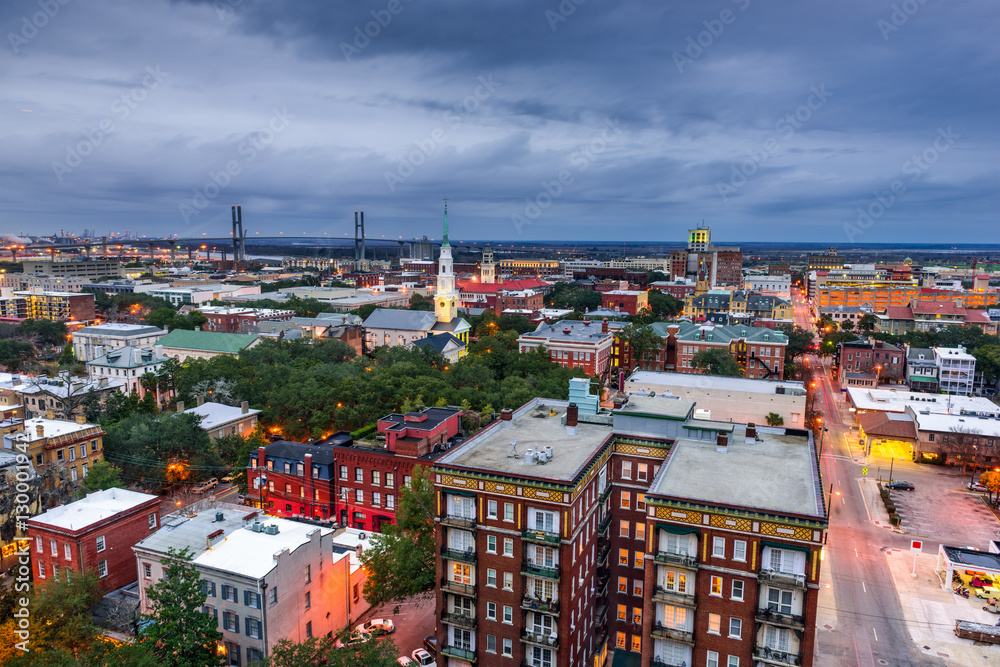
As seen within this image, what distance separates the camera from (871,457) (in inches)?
2788

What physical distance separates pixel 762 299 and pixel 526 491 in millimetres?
128487

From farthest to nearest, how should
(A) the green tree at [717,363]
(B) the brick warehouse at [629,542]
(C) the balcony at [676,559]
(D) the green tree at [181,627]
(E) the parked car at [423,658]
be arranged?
1. (A) the green tree at [717,363]
2. (E) the parked car at [423,658]
3. (D) the green tree at [181,627]
4. (C) the balcony at [676,559]
5. (B) the brick warehouse at [629,542]

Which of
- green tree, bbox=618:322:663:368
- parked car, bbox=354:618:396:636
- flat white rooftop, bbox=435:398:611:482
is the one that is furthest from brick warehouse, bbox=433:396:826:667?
green tree, bbox=618:322:663:368

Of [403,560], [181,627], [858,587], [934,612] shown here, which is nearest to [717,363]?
[858,587]

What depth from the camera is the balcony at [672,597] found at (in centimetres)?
2711

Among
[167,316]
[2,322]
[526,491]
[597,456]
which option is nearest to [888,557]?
[597,456]

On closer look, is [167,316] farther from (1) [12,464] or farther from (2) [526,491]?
(2) [526,491]

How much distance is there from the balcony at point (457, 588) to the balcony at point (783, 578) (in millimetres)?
13144

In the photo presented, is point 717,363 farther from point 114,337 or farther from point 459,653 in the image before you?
point 114,337

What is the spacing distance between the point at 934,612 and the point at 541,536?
29935mm

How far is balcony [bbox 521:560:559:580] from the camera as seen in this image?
95.5 ft

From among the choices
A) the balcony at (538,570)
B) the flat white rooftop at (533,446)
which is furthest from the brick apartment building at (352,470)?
the balcony at (538,570)

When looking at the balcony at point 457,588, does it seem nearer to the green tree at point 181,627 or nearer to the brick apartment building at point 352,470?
the green tree at point 181,627

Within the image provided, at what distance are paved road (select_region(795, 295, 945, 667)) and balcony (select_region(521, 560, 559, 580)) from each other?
59.7ft
